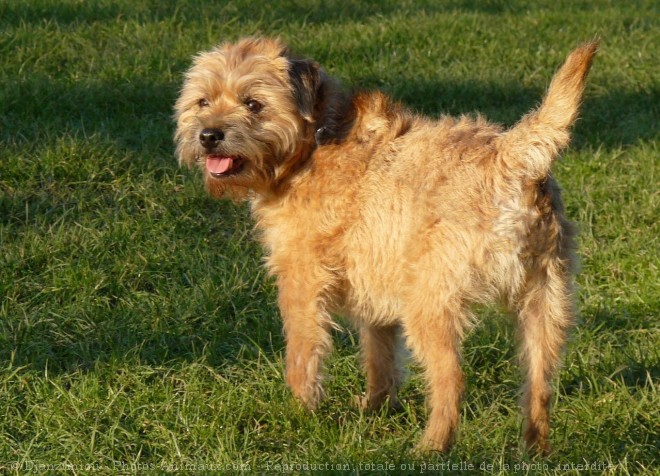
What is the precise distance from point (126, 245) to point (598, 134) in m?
3.70

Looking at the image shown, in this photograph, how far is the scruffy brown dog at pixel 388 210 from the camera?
3840 millimetres

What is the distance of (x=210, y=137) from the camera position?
441 centimetres

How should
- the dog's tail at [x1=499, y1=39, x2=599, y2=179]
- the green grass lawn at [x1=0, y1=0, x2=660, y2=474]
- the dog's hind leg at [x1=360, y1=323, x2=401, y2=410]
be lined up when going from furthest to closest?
the dog's hind leg at [x1=360, y1=323, x2=401, y2=410] < the green grass lawn at [x1=0, y1=0, x2=660, y2=474] < the dog's tail at [x1=499, y1=39, x2=599, y2=179]

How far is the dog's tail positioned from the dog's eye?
117 centimetres

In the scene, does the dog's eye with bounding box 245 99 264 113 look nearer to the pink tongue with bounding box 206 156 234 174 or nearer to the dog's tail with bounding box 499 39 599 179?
the pink tongue with bounding box 206 156 234 174

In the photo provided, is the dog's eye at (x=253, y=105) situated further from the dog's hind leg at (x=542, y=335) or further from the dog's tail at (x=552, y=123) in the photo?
the dog's hind leg at (x=542, y=335)

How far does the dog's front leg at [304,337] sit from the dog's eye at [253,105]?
0.73 m

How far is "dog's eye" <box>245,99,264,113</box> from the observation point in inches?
177

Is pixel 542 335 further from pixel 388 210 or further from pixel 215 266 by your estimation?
pixel 215 266

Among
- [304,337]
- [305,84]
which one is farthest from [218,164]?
[304,337]

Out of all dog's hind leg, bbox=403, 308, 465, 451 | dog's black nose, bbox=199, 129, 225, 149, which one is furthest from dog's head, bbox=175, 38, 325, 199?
dog's hind leg, bbox=403, 308, 465, 451

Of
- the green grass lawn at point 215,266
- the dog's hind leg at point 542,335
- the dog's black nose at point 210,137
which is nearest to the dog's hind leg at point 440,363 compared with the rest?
the green grass lawn at point 215,266

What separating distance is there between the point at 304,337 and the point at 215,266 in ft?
4.76

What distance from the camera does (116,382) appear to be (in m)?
4.63
